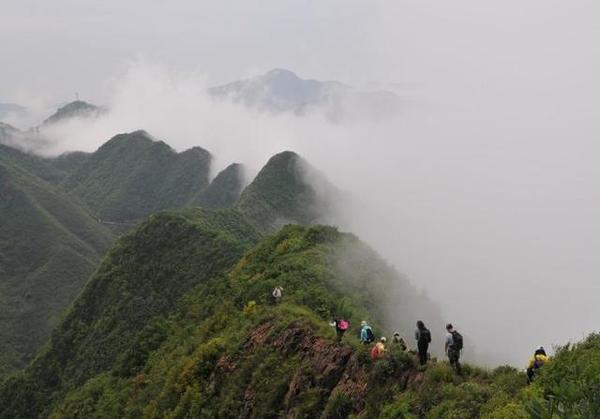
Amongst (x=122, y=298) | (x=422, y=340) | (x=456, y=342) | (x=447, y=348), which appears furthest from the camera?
(x=122, y=298)

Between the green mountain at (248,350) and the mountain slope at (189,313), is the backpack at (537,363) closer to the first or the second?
the green mountain at (248,350)

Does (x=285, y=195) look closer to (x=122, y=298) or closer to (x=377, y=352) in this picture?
(x=122, y=298)

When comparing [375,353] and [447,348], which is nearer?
[447,348]

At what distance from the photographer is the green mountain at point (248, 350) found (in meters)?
19.8

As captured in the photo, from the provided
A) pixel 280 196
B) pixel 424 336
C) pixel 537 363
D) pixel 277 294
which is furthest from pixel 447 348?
pixel 280 196

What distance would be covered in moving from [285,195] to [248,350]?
332 feet

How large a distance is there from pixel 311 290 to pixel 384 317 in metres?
6.29

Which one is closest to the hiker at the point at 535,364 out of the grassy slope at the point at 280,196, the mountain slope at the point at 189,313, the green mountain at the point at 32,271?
the mountain slope at the point at 189,313

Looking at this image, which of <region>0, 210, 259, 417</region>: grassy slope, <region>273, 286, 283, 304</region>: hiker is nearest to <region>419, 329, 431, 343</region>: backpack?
<region>273, 286, 283, 304</region>: hiker

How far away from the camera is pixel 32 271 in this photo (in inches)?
6550

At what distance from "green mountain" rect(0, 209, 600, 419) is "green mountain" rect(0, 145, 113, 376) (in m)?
47.6

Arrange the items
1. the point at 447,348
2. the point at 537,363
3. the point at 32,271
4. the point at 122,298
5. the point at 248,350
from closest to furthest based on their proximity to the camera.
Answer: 1. the point at 537,363
2. the point at 447,348
3. the point at 248,350
4. the point at 122,298
5. the point at 32,271

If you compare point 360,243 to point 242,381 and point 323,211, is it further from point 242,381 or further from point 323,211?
point 323,211

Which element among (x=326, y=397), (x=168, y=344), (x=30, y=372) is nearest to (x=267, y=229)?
(x=30, y=372)
